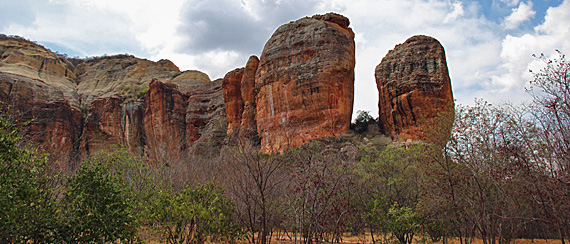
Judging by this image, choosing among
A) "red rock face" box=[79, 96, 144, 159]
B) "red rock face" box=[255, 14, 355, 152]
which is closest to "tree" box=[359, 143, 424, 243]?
"red rock face" box=[255, 14, 355, 152]

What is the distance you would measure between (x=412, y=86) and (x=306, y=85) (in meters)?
9.19

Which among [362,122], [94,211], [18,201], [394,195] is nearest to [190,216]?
[94,211]

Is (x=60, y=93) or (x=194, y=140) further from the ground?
(x=60, y=93)

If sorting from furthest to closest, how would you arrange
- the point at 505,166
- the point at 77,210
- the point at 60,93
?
the point at 60,93, the point at 505,166, the point at 77,210

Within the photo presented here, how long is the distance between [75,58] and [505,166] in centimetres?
10077

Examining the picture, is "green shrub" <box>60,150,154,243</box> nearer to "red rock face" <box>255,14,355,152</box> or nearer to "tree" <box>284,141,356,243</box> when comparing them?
"tree" <box>284,141,356,243</box>

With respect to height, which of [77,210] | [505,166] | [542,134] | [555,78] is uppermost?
Answer: [555,78]

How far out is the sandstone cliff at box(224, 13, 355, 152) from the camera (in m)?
32.8

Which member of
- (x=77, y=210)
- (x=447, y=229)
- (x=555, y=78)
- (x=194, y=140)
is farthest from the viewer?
(x=194, y=140)

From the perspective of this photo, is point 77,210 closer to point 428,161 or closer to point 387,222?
point 387,222

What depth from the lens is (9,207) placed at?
6258 millimetres

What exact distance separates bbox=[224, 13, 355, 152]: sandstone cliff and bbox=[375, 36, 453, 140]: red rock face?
3.51 m

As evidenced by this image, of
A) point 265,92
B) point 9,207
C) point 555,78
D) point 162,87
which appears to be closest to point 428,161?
point 555,78

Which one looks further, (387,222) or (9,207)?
(387,222)
